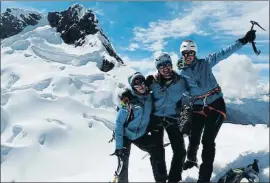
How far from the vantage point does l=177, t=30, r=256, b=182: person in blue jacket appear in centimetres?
660

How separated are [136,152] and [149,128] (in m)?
2.32

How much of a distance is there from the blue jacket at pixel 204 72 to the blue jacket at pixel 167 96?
19 centimetres

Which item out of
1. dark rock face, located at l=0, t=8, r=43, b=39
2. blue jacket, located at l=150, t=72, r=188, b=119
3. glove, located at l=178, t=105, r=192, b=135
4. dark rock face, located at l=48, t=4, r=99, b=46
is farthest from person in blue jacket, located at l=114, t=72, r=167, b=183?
dark rock face, located at l=48, t=4, r=99, b=46

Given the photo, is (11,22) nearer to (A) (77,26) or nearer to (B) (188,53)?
(B) (188,53)

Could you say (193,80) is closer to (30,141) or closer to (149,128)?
(149,128)

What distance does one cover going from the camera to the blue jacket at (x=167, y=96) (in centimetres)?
647

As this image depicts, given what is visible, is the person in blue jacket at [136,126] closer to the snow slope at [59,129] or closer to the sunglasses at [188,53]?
the snow slope at [59,129]

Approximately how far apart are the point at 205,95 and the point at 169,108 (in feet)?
2.33

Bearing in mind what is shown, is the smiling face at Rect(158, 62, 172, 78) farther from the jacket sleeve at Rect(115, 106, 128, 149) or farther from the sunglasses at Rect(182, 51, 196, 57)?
the jacket sleeve at Rect(115, 106, 128, 149)

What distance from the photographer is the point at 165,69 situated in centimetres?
633

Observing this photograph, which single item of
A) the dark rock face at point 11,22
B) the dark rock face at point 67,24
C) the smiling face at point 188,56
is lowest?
the smiling face at point 188,56

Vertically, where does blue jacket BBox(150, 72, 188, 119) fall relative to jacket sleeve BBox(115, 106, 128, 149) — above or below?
above

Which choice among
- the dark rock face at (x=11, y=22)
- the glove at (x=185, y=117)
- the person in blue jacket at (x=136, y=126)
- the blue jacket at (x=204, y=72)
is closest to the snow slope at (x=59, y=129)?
the dark rock face at (x=11, y=22)

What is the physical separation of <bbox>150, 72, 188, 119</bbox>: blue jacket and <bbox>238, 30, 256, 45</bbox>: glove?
1353mm
